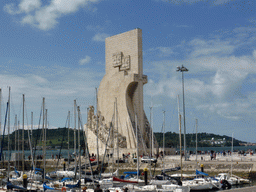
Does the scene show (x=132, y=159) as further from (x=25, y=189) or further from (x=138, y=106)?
(x=25, y=189)

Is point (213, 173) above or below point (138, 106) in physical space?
below

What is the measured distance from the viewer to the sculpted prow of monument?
34.8 meters

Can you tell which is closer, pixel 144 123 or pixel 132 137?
pixel 132 137

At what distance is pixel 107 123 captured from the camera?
37156mm

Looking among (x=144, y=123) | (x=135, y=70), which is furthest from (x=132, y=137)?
(x=135, y=70)

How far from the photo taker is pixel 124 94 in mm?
35625

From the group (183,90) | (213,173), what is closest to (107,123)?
(183,90)

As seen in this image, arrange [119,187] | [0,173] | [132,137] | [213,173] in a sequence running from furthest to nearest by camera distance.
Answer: [132,137] < [0,173] < [213,173] < [119,187]

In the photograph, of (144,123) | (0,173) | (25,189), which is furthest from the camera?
(144,123)

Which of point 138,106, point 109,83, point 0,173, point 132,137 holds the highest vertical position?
point 109,83

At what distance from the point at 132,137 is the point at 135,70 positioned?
726cm

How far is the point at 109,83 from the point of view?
37.8 meters

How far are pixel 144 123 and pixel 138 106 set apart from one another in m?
2.19

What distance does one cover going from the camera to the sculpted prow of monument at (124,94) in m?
34.8
